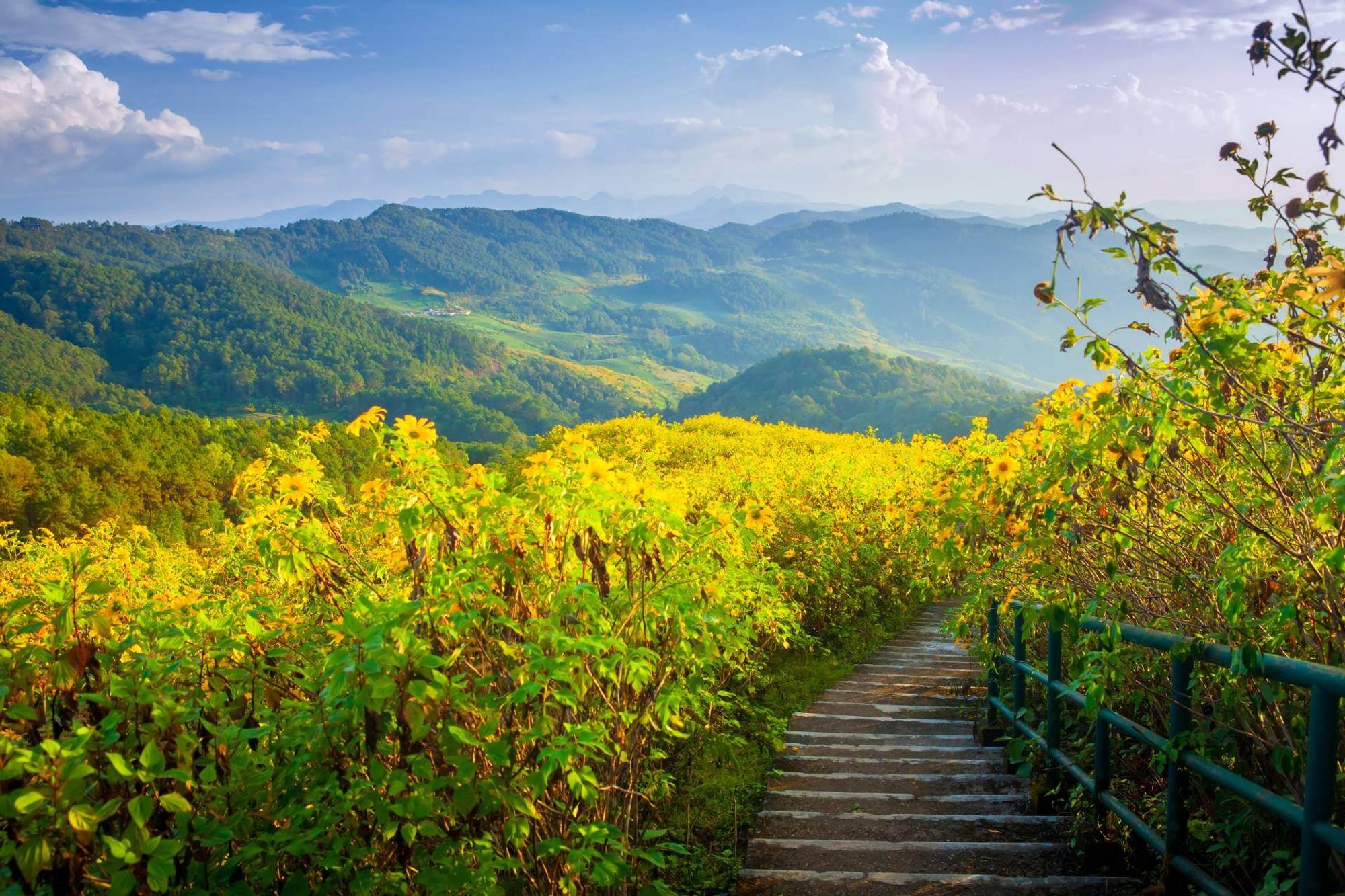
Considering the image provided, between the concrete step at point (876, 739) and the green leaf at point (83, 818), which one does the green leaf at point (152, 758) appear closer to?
the green leaf at point (83, 818)

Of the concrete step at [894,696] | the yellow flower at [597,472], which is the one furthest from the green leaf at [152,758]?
the concrete step at [894,696]

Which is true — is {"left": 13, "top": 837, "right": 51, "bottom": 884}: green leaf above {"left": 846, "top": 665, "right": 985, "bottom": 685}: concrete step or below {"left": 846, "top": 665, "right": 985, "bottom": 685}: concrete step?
above

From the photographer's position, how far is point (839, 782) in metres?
4.48

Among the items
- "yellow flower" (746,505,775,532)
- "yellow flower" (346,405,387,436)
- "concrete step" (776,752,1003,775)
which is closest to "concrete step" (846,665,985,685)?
"concrete step" (776,752,1003,775)

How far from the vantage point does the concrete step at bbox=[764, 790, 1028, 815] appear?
3.90m

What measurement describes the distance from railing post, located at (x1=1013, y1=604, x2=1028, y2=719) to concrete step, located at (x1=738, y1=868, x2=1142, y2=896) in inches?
55.9

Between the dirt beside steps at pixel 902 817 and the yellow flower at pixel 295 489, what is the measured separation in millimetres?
2075

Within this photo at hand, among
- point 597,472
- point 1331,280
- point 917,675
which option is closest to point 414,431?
point 597,472

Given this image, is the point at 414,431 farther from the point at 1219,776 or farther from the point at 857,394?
the point at 857,394

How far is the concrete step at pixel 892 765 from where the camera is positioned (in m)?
4.51

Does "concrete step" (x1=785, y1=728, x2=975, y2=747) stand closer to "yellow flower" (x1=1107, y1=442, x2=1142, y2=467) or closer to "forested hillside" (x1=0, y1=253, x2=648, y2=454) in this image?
"yellow flower" (x1=1107, y1=442, x2=1142, y2=467)

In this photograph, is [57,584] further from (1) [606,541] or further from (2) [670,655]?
(2) [670,655]

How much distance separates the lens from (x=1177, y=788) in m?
2.57

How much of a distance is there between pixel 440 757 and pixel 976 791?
9.76ft
